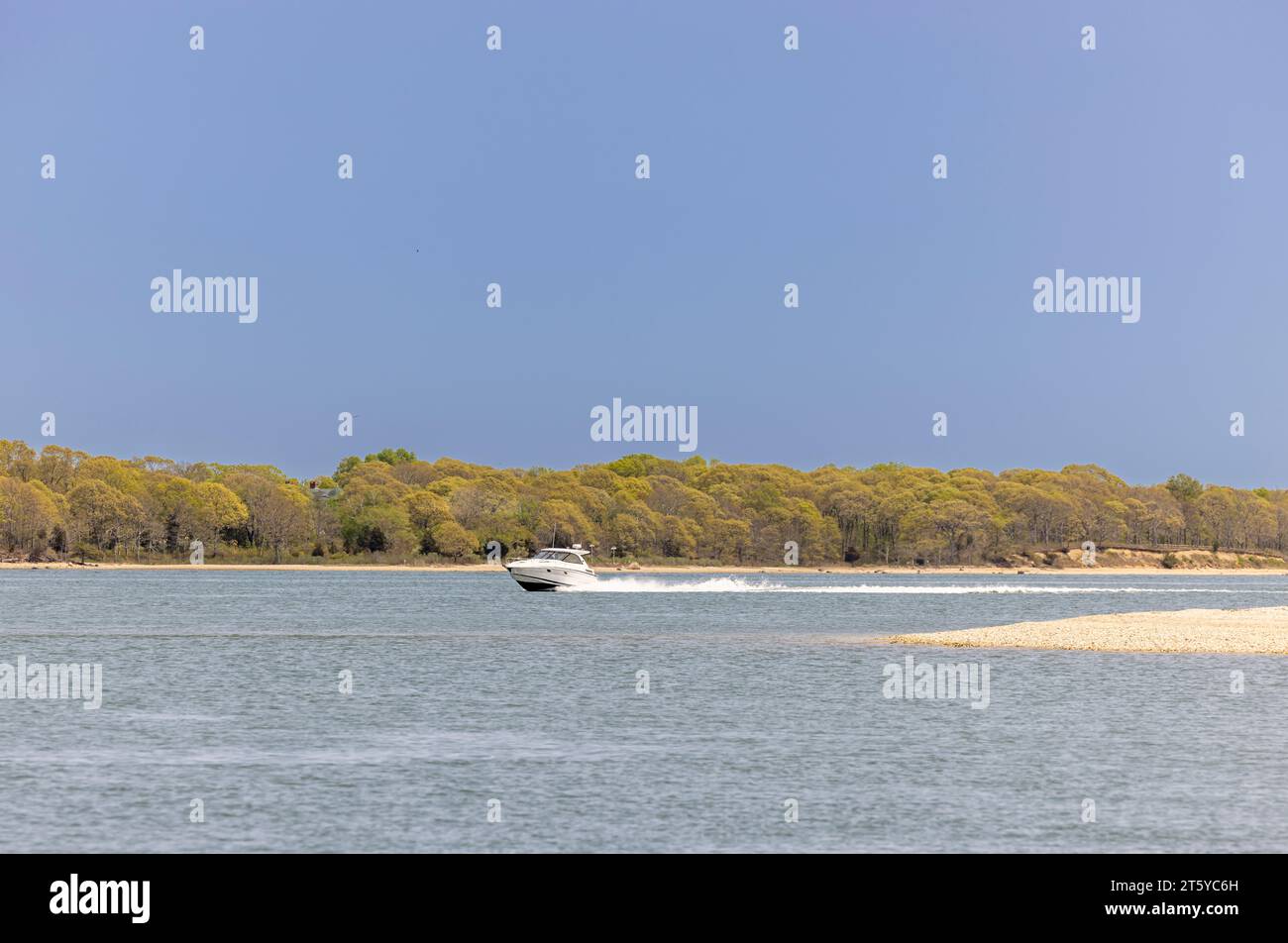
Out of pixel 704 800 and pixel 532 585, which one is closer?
pixel 704 800

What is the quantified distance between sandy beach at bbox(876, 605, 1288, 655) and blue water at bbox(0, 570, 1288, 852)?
2604 millimetres

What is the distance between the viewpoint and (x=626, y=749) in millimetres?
35000

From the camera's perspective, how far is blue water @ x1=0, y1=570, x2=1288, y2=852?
25.3 metres

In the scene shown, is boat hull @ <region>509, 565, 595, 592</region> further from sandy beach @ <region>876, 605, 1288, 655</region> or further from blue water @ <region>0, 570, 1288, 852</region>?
sandy beach @ <region>876, 605, 1288, 655</region>

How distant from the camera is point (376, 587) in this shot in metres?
154

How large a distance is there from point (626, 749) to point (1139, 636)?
37076 mm

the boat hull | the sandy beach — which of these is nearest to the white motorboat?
the boat hull

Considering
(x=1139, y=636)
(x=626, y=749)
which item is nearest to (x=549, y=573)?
(x=1139, y=636)

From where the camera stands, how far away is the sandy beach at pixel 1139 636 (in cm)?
6219
